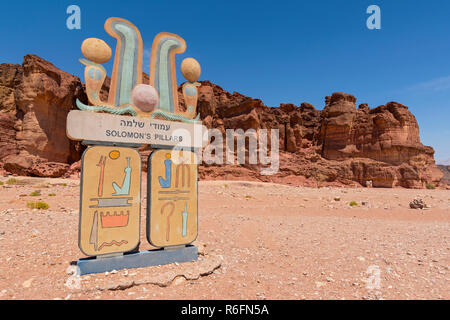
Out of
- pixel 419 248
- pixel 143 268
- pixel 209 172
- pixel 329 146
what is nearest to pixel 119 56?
pixel 143 268

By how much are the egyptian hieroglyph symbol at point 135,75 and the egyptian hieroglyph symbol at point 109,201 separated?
93 cm

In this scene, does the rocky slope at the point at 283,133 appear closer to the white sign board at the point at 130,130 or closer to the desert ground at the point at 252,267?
the desert ground at the point at 252,267

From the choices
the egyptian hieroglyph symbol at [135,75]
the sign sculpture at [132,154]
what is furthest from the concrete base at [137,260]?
the egyptian hieroglyph symbol at [135,75]

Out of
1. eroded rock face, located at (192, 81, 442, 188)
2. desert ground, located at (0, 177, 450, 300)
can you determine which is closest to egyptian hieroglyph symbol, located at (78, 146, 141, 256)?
desert ground, located at (0, 177, 450, 300)

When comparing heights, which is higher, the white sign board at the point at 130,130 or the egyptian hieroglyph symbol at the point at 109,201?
the white sign board at the point at 130,130

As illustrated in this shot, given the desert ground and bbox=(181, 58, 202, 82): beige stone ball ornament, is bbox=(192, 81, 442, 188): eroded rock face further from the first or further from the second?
bbox=(181, 58, 202, 82): beige stone ball ornament

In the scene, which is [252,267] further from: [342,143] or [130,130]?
[342,143]

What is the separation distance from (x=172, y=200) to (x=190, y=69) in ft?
9.83

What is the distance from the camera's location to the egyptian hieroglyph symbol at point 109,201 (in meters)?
4.68

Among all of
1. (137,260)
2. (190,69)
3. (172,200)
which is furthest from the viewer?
(190,69)

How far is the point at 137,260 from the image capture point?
500cm

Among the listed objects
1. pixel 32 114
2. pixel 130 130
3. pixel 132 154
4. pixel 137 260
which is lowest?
pixel 137 260

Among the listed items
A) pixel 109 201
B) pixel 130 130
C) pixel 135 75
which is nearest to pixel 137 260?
pixel 109 201
